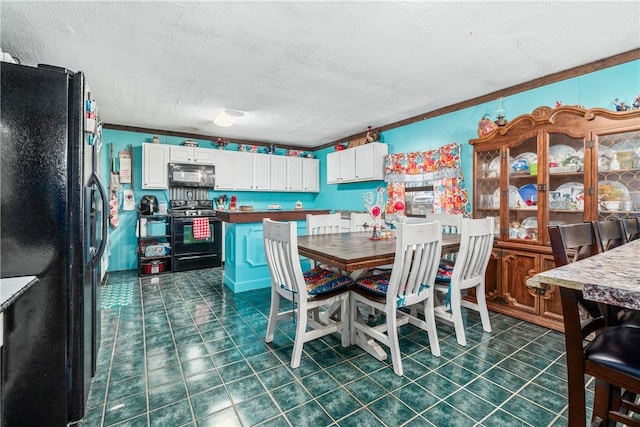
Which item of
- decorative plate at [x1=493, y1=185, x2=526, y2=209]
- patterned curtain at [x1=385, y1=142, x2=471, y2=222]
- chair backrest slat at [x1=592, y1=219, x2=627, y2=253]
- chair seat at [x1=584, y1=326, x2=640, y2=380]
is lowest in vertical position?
chair seat at [x1=584, y1=326, x2=640, y2=380]

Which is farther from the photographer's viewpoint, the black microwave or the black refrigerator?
the black microwave

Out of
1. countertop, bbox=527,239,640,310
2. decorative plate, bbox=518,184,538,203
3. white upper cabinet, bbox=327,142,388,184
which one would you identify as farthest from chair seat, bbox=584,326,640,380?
white upper cabinet, bbox=327,142,388,184

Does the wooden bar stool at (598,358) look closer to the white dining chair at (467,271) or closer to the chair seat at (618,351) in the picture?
the chair seat at (618,351)

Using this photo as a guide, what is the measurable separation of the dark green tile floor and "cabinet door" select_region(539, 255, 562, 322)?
0.15 meters

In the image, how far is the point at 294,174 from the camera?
607 centimetres

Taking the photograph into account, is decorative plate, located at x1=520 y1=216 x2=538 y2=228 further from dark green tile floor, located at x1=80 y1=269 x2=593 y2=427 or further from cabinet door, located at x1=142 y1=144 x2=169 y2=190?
cabinet door, located at x1=142 y1=144 x2=169 y2=190

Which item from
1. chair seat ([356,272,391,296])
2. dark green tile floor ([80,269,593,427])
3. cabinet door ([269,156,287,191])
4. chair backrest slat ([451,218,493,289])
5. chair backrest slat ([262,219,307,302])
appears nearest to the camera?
dark green tile floor ([80,269,593,427])

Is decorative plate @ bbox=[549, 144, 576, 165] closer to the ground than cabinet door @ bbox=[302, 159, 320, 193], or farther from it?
closer to the ground

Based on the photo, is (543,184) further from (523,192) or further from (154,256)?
(154,256)

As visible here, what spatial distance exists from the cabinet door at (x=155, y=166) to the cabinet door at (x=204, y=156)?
1.39ft

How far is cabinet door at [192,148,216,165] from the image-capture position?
4996 mm

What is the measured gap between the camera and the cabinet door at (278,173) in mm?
5785

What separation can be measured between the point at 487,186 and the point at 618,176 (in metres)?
1.01

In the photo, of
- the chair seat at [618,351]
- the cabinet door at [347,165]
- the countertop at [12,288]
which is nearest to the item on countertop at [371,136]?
the cabinet door at [347,165]
